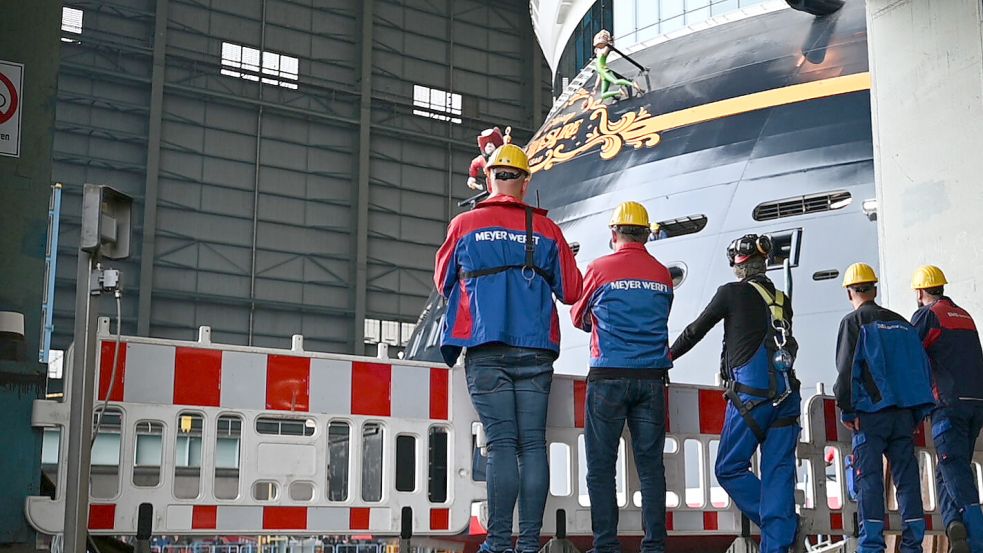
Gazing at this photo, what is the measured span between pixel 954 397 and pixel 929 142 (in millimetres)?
2728

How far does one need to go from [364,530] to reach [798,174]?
9.25 meters

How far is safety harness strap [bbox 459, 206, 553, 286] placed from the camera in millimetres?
5730

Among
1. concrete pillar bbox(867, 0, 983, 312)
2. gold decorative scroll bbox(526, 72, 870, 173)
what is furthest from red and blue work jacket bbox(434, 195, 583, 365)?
gold decorative scroll bbox(526, 72, 870, 173)

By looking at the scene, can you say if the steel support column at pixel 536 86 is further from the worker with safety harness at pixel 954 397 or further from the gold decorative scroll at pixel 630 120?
the worker with safety harness at pixel 954 397

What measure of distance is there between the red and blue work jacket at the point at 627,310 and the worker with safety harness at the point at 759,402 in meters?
0.40

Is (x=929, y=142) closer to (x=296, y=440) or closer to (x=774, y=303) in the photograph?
(x=774, y=303)

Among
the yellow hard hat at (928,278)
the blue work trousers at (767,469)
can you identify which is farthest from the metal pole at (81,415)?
the yellow hard hat at (928,278)

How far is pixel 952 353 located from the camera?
8.05 meters

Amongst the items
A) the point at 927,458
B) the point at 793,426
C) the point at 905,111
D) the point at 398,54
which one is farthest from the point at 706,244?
the point at 398,54

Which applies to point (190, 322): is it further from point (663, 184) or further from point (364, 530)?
point (364, 530)

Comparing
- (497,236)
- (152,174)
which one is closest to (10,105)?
(497,236)

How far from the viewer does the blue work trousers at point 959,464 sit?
7773mm

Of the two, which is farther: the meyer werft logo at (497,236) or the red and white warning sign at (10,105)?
the meyer werft logo at (497,236)

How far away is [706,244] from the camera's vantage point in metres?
14.3
